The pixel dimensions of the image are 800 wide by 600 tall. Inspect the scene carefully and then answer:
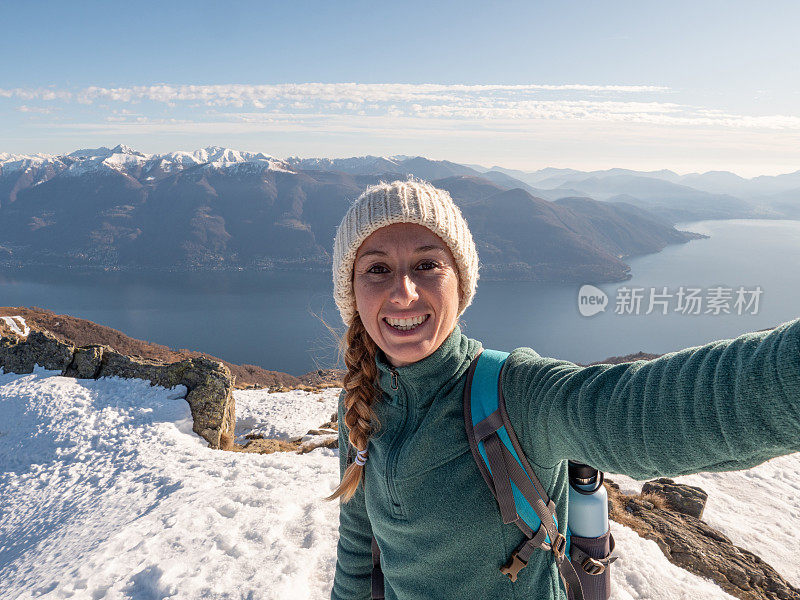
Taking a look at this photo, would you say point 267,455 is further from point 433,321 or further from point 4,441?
point 433,321

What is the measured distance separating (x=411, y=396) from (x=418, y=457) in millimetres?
225

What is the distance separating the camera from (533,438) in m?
1.12

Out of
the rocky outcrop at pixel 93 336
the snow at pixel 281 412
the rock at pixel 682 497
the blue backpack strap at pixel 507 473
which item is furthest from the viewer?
the rocky outcrop at pixel 93 336

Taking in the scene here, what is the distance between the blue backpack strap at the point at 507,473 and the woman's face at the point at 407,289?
0.77 feet

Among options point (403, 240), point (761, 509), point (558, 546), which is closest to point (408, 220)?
point (403, 240)

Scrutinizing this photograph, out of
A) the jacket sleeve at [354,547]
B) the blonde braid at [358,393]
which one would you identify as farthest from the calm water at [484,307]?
the blonde braid at [358,393]

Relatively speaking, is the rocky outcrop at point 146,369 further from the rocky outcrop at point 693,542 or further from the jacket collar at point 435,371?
the jacket collar at point 435,371

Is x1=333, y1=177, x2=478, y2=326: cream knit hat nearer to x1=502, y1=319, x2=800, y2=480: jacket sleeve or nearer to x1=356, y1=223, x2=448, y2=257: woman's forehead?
x1=356, y1=223, x2=448, y2=257: woman's forehead

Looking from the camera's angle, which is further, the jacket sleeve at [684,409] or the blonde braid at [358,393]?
the blonde braid at [358,393]

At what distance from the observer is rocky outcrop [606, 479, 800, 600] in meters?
5.10

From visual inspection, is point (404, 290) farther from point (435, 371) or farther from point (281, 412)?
point (281, 412)

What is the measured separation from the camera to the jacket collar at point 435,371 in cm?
141

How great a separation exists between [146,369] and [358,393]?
10516mm

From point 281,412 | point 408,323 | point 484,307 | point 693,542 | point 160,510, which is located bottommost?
point 484,307
